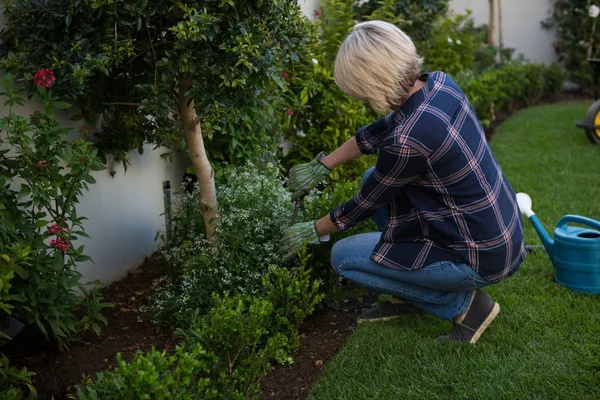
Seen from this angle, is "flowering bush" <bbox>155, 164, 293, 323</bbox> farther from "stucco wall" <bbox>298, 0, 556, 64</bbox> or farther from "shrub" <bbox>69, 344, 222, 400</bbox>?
"stucco wall" <bbox>298, 0, 556, 64</bbox>

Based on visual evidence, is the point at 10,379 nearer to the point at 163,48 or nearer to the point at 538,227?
the point at 163,48

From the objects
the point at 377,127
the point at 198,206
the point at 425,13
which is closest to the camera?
the point at 377,127

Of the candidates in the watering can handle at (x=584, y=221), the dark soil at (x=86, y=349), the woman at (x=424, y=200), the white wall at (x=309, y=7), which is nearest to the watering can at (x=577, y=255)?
the watering can handle at (x=584, y=221)

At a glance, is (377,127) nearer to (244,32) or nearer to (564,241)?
(244,32)

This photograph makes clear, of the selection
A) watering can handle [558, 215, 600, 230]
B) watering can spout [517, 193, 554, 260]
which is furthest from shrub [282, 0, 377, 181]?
watering can handle [558, 215, 600, 230]

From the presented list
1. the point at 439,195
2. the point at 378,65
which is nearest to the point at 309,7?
the point at 378,65

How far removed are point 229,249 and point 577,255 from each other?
174 cm

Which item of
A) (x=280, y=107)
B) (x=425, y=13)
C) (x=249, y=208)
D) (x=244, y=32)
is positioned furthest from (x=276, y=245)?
(x=425, y=13)

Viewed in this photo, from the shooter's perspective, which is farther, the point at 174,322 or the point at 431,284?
the point at 174,322

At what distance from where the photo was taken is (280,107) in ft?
14.5

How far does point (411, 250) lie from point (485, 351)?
0.55m

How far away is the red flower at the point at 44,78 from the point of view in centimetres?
264

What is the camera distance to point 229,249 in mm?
3348

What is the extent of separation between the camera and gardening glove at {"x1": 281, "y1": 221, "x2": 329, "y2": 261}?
9.96 ft
